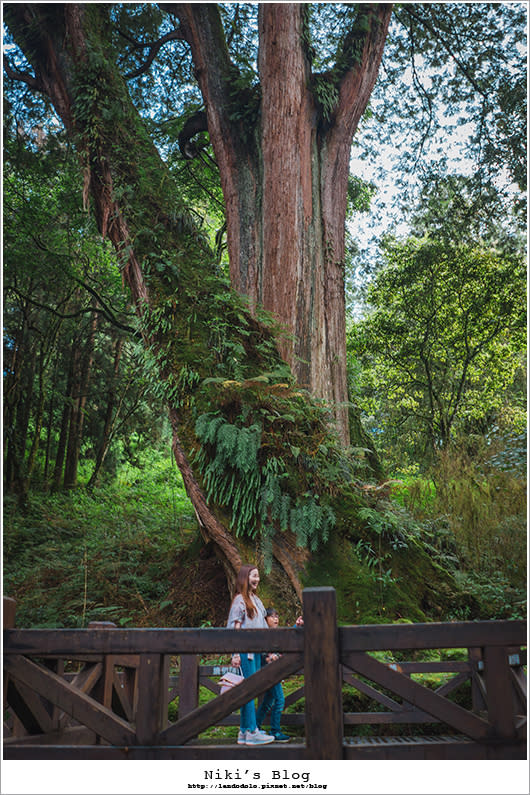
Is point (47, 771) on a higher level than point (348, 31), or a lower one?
lower

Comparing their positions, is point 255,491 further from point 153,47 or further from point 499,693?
point 153,47

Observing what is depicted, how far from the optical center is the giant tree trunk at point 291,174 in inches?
316

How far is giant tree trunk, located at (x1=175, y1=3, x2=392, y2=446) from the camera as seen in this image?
26.3ft

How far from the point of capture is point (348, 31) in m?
9.15

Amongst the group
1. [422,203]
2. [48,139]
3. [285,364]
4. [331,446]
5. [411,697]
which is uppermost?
[48,139]

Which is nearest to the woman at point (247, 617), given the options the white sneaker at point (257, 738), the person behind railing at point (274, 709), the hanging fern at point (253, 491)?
the white sneaker at point (257, 738)

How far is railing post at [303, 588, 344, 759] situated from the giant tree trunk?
466cm

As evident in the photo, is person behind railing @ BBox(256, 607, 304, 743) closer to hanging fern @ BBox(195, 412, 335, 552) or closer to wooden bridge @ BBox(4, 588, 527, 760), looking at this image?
wooden bridge @ BBox(4, 588, 527, 760)

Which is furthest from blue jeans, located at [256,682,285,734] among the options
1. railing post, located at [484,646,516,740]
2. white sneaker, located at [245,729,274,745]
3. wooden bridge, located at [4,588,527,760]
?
railing post, located at [484,646,516,740]

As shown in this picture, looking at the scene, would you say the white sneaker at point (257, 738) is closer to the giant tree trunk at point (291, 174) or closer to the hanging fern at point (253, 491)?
the hanging fern at point (253, 491)

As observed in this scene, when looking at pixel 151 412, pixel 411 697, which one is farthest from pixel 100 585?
pixel 151 412

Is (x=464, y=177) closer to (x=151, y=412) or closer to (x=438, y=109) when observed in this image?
(x=438, y=109)

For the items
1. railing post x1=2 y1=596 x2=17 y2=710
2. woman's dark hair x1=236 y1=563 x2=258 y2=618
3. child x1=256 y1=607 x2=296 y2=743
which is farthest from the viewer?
woman's dark hair x1=236 y1=563 x2=258 y2=618

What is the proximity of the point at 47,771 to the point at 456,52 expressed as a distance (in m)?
11.1
